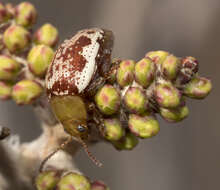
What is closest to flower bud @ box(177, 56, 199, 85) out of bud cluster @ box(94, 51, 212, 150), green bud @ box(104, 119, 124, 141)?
bud cluster @ box(94, 51, 212, 150)

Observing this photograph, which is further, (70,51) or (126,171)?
(126,171)

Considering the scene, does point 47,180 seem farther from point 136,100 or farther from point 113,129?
point 136,100

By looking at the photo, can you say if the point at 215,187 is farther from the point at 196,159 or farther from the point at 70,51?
the point at 70,51

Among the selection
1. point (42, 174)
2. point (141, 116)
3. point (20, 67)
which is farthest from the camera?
point (20, 67)

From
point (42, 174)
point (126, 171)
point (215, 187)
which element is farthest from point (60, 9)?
point (42, 174)

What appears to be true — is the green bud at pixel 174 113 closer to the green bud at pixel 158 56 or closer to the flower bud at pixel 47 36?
the green bud at pixel 158 56

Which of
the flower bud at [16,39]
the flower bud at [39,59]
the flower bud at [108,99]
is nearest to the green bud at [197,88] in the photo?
the flower bud at [108,99]

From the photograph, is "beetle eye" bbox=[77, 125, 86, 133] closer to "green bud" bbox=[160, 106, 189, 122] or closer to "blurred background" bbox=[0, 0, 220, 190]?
"green bud" bbox=[160, 106, 189, 122]
